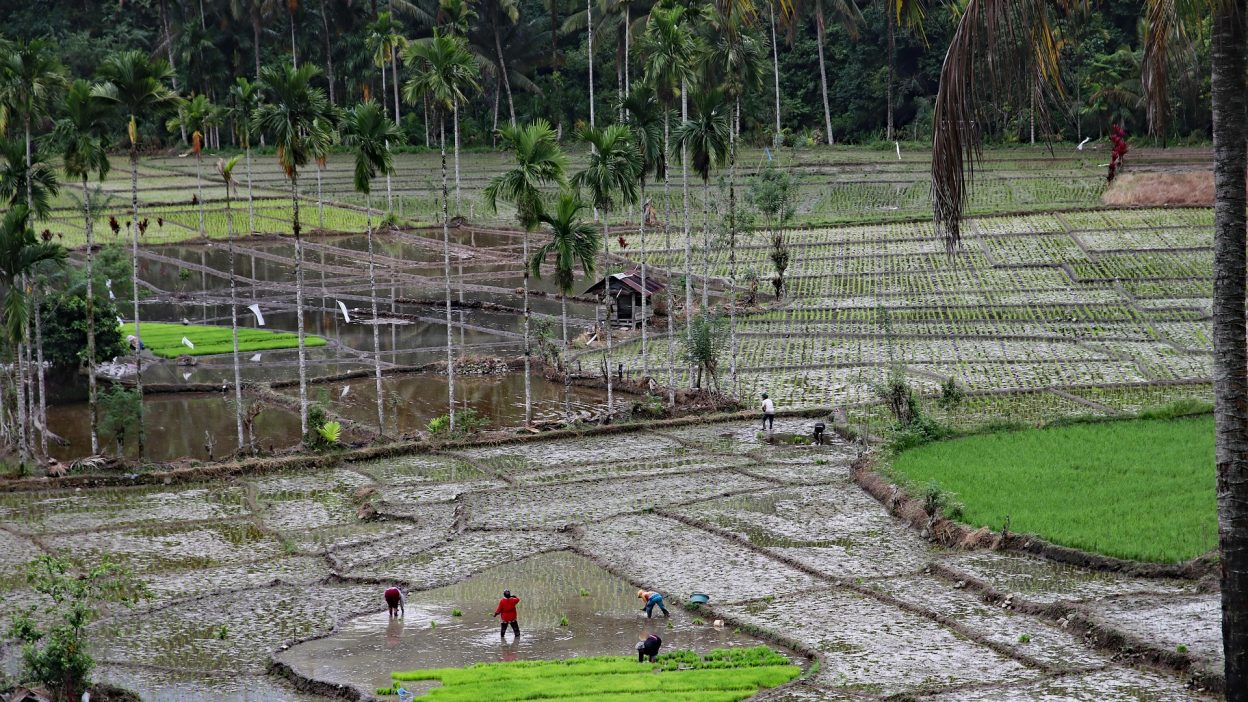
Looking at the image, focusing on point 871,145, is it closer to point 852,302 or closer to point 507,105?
point 507,105

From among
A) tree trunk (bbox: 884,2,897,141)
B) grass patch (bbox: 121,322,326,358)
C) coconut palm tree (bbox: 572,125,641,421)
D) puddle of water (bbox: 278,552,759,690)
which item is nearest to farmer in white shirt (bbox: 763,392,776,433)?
coconut palm tree (bbox: 572,125,641,421)

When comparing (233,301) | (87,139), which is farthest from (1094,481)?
(87,139)

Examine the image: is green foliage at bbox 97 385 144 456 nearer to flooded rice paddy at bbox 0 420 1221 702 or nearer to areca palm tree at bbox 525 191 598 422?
flooded rice paddy at bbox 0 420 1221 702

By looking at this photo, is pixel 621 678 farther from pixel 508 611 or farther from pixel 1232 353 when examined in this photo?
pixel 1232 353

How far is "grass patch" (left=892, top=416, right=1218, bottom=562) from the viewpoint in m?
20.3

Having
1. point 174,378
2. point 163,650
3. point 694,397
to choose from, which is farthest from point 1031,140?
point 163,650

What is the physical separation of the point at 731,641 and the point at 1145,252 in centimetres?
3386

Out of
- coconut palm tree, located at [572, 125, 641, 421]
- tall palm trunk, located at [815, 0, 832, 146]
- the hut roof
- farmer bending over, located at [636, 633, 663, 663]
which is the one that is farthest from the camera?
tall palm trunk, located at [815, 0, 832, 146]

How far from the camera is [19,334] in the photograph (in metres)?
27.0

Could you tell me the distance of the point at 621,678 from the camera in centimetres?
1571

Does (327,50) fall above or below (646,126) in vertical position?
above

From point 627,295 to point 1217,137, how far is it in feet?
107

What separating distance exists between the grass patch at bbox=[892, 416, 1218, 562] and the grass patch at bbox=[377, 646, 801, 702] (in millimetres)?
6432

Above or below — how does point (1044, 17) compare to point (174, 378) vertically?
above
